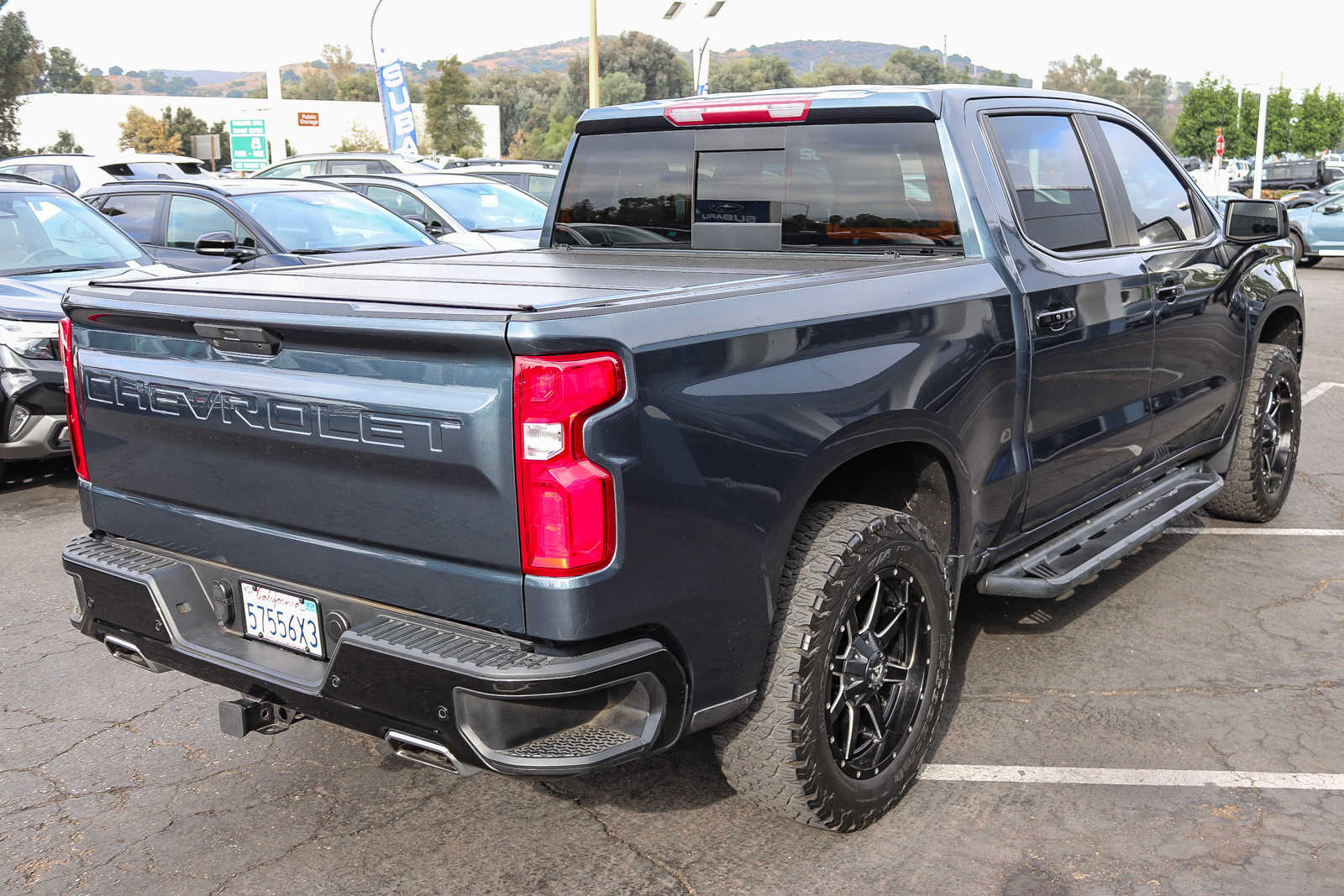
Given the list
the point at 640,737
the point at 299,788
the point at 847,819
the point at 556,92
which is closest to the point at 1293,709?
the point at 847,819

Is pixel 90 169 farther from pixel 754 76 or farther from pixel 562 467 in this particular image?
pixel 754 76

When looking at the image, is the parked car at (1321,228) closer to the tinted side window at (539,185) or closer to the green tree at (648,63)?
the tinted side window at (539,185)

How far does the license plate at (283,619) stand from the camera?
2938 millimetres

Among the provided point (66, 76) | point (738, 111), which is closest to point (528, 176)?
point (738, 111)

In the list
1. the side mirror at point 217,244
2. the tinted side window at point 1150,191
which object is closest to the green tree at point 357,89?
the side mirror at point 217,244

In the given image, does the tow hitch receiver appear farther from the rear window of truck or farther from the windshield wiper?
the windshield wiper

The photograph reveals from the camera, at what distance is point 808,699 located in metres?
3.02

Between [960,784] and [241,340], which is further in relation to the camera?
[960,784]

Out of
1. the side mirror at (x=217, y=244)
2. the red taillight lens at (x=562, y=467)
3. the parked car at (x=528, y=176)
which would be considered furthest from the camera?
the parked car at (x=528, y=176)

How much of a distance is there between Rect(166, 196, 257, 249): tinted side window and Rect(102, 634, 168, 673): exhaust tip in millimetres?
6752

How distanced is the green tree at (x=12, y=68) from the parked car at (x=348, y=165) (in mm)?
31489

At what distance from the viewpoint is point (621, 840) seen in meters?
3.34

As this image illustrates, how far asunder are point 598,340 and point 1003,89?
240cm

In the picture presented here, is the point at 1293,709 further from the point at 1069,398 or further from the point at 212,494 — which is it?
the point at 212,494
